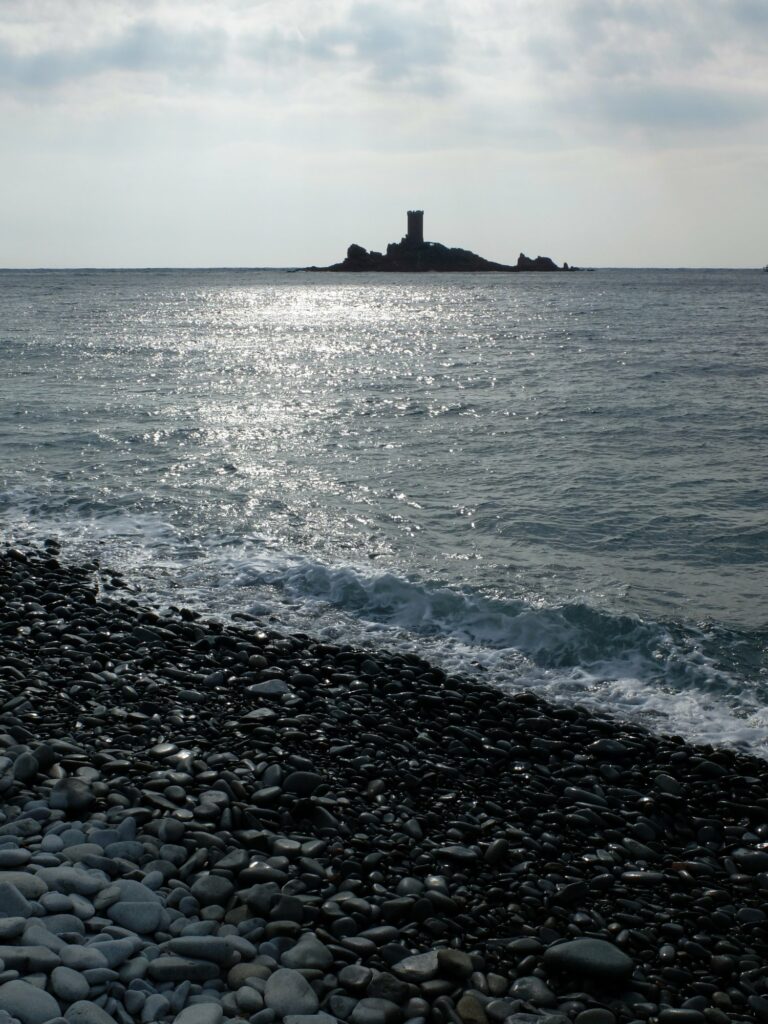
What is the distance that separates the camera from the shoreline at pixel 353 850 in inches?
172

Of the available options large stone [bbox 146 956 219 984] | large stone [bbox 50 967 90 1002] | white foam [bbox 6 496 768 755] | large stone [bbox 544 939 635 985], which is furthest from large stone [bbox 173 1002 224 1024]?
white foam [bbox 6 496 768 755]

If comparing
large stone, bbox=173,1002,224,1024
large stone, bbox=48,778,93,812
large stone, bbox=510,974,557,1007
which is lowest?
large stone, bbox=510,974,557,1007

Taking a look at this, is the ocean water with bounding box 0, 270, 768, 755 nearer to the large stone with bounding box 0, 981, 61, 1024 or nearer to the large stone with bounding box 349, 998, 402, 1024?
the large stone with bounding box 349, 998, 402, 1024

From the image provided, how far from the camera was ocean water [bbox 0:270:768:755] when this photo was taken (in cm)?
948

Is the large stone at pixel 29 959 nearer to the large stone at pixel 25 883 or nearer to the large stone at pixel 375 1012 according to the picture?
the large stone at pixel 25 883

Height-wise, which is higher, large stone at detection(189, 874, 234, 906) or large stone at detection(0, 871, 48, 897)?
large stone at detection(0, 871, 48, 897)

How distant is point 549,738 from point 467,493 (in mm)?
8527

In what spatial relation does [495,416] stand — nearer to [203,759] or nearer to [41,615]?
[41,615]

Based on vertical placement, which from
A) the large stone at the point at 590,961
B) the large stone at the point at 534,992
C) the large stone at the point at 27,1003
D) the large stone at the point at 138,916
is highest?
the large stone at the point at 27,1003

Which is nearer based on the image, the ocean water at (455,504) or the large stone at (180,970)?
Result: the large stone at (180,970)

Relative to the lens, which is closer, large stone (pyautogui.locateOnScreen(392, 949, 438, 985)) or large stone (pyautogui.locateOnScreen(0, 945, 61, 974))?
large stone (pyautogui.locateOnScreen(0, 945, 61, 974))

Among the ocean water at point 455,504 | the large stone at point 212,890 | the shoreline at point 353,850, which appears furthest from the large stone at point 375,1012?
the ocean water at point 455,504

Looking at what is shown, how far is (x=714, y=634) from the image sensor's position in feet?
31.8

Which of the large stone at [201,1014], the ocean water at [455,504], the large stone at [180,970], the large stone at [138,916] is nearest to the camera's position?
the large stone at [201,1014]
